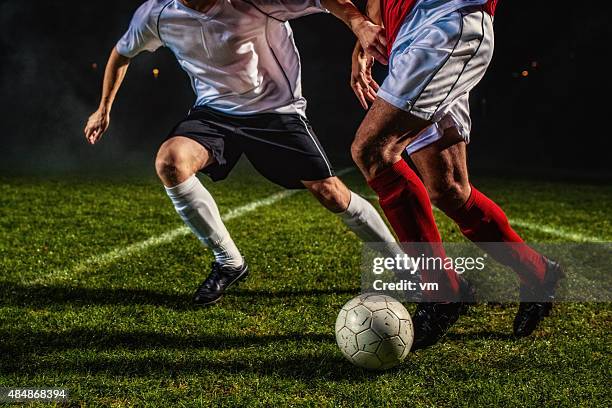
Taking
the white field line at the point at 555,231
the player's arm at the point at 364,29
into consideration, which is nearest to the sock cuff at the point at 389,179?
the player's arm at the point at 364,29

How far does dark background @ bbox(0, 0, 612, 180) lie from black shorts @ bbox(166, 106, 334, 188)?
1054 cm

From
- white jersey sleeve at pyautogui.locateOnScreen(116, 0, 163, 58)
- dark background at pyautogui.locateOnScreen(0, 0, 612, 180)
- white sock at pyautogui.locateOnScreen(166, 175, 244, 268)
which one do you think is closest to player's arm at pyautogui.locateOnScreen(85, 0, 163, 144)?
white jersey sleeve at pyautogui.locateOnScreen(116, 0, 163, 58)

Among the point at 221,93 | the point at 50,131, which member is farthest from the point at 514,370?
the point at 50,131

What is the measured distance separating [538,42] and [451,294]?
1168 inches

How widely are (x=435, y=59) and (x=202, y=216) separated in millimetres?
1468

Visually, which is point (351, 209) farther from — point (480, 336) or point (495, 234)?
point (480, 336)

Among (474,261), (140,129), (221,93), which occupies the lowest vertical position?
(140,129)

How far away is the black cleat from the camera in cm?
258

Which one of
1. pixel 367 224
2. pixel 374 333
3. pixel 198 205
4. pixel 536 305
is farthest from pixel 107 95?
pixel 536 305

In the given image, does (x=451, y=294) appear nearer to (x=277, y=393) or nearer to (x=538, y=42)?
(x=277, y=393)

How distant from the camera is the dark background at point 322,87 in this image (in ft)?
63.0

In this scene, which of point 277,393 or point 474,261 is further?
point 474,261

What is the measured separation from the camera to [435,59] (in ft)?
7.77

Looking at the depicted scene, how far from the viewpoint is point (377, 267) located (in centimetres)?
393
